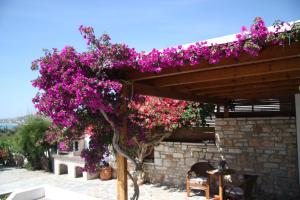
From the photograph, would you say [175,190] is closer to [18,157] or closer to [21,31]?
[21,31]

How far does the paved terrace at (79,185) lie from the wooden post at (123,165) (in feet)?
12.2

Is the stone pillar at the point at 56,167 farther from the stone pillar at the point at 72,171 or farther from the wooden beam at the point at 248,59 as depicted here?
the wooden beam at the point at 248,59

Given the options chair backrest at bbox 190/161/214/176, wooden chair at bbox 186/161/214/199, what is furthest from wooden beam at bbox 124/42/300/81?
chair backrest at bbox 190/161/214/176

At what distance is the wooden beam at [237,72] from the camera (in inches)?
157

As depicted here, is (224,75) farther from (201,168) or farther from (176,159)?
(176,159)

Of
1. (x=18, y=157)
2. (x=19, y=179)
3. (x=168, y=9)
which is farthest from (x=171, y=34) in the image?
(x=18, y=157)

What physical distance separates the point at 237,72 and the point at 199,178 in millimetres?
4471

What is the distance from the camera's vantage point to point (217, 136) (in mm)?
8984

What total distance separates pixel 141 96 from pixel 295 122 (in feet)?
15.3

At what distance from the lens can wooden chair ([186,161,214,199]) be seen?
784cm

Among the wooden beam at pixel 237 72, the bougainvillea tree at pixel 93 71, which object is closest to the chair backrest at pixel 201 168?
the wooden beam at pixel 237 72

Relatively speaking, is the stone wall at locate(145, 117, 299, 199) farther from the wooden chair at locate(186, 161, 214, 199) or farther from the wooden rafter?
the wooden rafter

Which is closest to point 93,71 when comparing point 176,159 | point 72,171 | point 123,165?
point 123,165

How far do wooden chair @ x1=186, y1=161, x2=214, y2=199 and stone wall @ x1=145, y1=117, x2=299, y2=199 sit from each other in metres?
0.79
